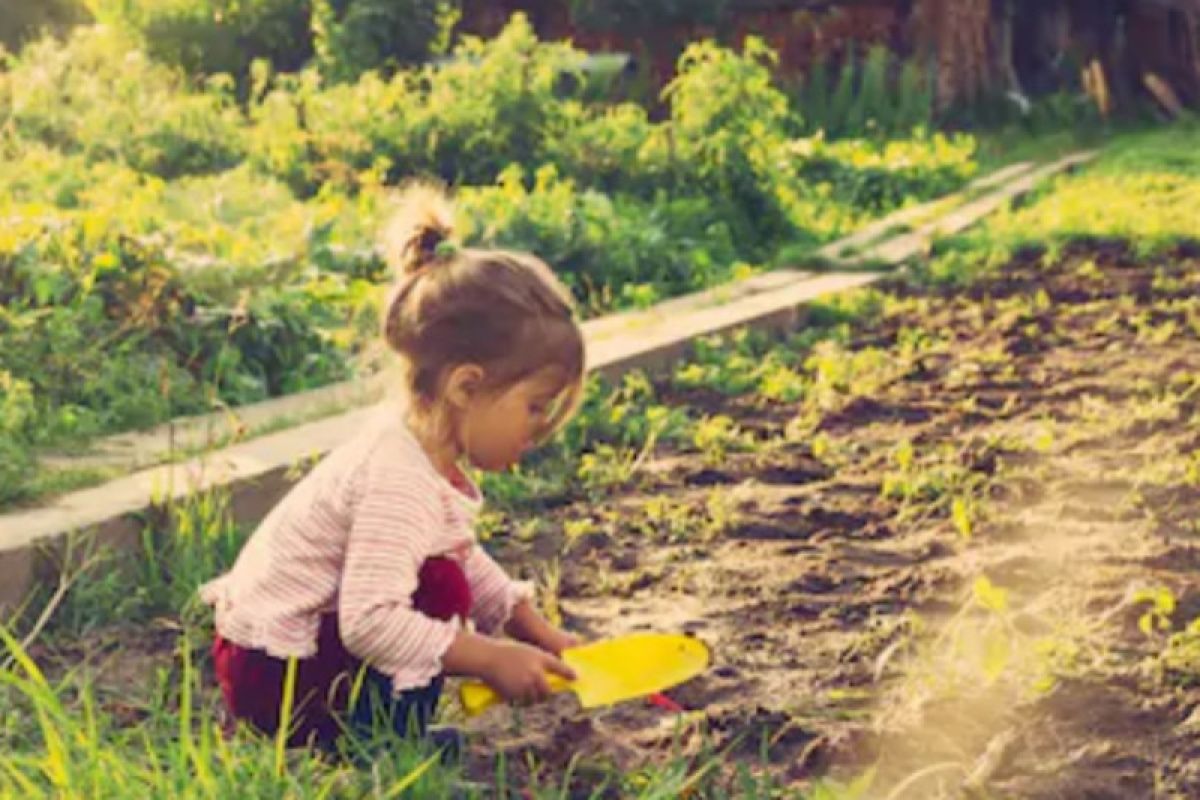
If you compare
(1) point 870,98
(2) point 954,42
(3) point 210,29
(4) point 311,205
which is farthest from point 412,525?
(2) point 954,42

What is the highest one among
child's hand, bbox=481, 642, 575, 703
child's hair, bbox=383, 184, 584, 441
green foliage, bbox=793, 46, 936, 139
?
child's hair, bbox=383, 184, 584, 441

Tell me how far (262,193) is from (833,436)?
401cm

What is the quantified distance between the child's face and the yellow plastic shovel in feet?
1.12

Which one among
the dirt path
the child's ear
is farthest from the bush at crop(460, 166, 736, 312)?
the child's ear

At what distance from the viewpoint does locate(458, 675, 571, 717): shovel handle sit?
11.9 feet

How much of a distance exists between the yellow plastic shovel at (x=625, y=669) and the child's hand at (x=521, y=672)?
2cm

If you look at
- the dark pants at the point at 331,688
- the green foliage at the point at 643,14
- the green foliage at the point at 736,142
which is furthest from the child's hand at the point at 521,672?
the green foliage at the point at 643,14

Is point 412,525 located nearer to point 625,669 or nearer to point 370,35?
point 625,669

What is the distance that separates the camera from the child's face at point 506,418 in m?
3.69

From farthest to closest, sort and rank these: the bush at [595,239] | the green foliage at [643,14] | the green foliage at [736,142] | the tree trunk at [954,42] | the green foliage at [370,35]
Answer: the tree trunk at [954,42]
the green foliage at [643,14]
the green foliage at [370,35]
the green foliage at [736,142]
the bush at [595,239]

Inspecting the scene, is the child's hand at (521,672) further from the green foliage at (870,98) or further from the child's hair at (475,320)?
the green foliage at (870,98)

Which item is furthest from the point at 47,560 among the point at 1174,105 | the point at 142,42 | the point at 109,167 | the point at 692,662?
the point at 1174,105

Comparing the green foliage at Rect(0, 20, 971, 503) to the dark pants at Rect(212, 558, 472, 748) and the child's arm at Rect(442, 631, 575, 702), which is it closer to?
the dark pants at Rect(212, 558, 472, 748)

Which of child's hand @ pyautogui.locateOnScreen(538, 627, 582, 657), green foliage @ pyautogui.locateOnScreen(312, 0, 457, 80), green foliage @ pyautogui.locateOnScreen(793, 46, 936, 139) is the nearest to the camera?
child's hand @ pyautogui.locateOnScreen(538, 627, 582, 657)
